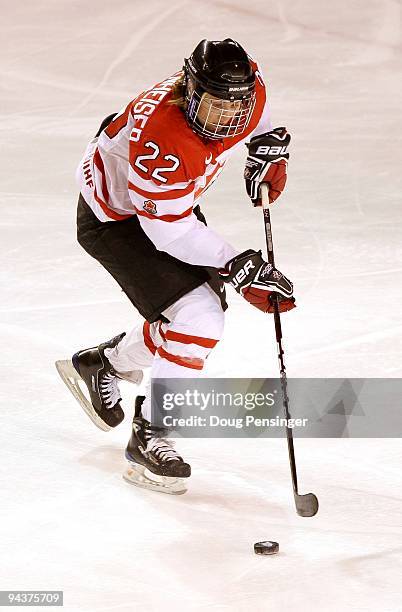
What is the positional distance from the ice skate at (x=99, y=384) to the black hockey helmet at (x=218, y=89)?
2.82ft

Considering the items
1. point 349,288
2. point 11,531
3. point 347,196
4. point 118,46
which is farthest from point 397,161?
point 11,531

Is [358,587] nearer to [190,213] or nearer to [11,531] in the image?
[11,531]

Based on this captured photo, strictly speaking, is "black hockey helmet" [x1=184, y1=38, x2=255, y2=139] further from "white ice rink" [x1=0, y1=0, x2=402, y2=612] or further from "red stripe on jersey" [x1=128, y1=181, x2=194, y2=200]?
"white ice rink" [x1=0, y1=0, x2=402, y2=612]

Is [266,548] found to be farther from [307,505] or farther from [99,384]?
[99,384]

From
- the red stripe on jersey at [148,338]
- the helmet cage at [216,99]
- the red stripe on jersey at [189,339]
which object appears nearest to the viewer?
the helmet cage at [216,99]

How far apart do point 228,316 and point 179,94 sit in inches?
57.0

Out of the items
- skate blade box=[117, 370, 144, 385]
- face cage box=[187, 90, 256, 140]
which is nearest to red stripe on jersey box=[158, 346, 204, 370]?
skate blade box=[117, 370, 144, 385]

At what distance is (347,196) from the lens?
216 inches

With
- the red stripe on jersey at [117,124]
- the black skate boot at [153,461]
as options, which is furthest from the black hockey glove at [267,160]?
the black skate boot at [153,461]

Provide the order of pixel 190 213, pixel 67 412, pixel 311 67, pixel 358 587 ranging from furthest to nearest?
1. pixel 311 67
2. pixel 67 412
3. pixel 190 213
4. pixel 358 587

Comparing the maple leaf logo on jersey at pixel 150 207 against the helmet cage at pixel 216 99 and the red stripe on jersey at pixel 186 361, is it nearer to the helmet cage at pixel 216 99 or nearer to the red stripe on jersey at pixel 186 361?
the helmet cage at pixel 216 99

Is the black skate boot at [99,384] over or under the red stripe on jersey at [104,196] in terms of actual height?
under

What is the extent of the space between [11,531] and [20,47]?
5.27m

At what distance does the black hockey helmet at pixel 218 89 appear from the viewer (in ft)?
9.60
